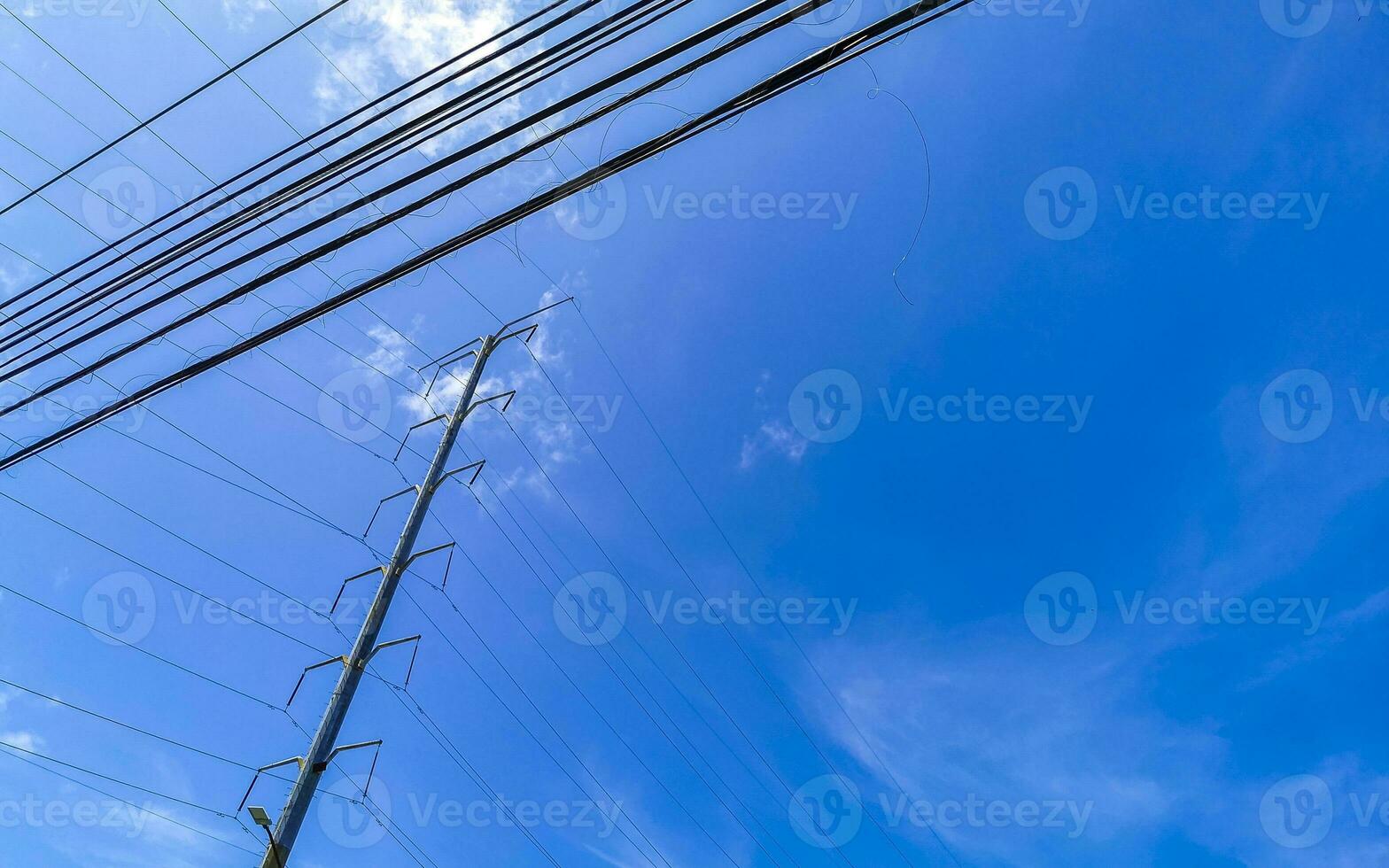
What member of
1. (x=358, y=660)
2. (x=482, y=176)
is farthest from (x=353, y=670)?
(x=482, y=176)

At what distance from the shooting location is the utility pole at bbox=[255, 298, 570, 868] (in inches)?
326

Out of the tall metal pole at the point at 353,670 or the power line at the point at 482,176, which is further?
the tall metal pole at the point at 353,670

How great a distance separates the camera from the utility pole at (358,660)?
827cm

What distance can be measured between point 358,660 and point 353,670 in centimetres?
16

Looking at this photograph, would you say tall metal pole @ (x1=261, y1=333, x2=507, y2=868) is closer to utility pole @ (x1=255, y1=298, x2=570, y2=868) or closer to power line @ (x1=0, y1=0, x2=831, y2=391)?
utility pole @ (x1=255, y1=298, x2=570, y2=868)

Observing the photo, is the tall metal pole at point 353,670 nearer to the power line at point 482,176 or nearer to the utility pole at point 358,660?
the utility pole at point 358,660

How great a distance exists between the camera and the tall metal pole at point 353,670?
8250mm

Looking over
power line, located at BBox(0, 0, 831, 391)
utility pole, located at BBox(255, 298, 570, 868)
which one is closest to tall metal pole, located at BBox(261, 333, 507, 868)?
utility pole, located at BBox(255, 298, 570, 868)

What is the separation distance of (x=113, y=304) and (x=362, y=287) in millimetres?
2595

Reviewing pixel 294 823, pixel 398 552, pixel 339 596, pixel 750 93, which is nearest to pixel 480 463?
pixel 398 552

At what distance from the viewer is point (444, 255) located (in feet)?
18.0

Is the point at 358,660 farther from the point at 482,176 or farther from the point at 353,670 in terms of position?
the point at 482,176

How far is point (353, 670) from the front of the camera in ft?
31.3

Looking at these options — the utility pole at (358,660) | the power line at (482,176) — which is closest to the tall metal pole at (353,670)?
the utility pole at (358,660)
